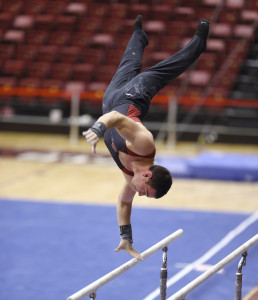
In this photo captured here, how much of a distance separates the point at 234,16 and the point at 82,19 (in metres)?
3.37

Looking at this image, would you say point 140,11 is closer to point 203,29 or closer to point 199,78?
point 199,78

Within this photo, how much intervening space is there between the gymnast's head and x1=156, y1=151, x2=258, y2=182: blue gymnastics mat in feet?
18.7

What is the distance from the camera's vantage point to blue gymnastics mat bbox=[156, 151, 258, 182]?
9.08 meters

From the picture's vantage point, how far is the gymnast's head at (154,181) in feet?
11.4

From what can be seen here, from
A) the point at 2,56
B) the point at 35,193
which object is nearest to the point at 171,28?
the point at 2,56

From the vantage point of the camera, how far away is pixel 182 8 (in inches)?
524

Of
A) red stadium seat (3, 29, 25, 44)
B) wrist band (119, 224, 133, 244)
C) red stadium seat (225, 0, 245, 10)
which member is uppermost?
red stadium seat (225, 0, 245, 10)

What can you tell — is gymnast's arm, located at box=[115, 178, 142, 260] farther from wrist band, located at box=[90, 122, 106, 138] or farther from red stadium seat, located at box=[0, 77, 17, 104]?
red stadium seat, located at box=[0, 77, 17, 104]

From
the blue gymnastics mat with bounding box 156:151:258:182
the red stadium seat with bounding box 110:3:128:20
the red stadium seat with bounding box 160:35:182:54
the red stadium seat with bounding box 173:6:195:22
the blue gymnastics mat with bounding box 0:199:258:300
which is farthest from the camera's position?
the red stadium seat with bounding box 110:3:128:20

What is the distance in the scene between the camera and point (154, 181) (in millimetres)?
3459

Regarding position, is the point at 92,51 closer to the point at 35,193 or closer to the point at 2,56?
the point at 2,56

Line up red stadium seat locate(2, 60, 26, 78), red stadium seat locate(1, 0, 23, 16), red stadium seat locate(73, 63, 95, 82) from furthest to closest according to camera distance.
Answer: red stadium seat locate(1, 0, 23, 16), red stadium seat locate(2, 60, 26, 78), red stadium seat locate(73, 63, 95, 82)

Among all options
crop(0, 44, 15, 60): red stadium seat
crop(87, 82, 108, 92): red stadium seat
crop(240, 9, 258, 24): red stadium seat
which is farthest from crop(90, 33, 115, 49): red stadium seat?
crop(240, 9, 258, 24): red stadium seat

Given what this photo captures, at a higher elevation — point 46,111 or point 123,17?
point 123,17
